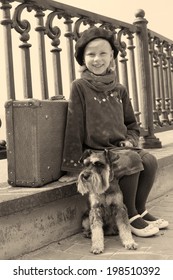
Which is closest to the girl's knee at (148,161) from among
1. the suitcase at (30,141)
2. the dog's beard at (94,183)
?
the dog's beard at (94,183)

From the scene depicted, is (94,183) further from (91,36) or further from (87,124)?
(91,36)

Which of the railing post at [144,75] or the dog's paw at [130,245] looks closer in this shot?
the dog's paw at [130,245]

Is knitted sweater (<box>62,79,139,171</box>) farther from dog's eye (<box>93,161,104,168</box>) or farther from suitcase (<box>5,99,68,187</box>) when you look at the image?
dog's eye (<box>93,161,104,168</box>)

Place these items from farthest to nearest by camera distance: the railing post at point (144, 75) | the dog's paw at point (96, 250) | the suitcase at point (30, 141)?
1. the railing post at point (144, 75)
2. the suitcase at point (30, 141)
3. the dog's paw at point (96, 250)

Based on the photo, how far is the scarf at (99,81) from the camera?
362 centimetres

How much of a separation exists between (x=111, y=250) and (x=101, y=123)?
0.97 metres

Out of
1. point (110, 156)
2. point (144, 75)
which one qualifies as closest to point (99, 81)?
point (110, 156)

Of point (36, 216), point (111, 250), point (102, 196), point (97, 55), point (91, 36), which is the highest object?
point (91, 36)

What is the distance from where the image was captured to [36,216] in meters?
3.27

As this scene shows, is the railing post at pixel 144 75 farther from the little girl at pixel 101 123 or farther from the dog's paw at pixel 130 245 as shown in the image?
the dog's paw at pixel 130 245

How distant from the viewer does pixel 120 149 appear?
354cm

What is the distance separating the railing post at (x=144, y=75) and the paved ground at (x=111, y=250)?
196 centimetres
